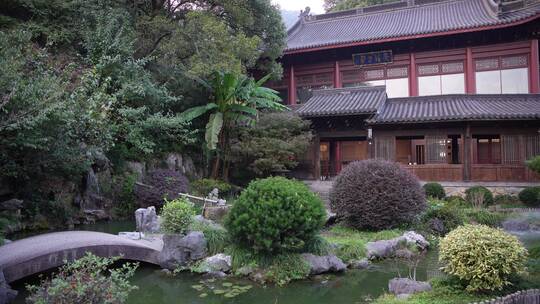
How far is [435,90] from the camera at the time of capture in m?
21.1

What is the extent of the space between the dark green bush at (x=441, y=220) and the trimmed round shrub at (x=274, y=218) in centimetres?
451

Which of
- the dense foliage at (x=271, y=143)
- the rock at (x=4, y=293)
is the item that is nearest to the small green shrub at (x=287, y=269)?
the rock at (x=4, y=293)

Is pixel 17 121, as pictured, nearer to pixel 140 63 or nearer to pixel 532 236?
pixel 140 63

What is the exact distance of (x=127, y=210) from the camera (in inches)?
570

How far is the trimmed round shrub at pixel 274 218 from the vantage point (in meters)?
7.83

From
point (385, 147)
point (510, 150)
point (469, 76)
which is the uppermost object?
point (469, 76)

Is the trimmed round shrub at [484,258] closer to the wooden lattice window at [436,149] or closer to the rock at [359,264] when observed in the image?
the rock at [359,264]

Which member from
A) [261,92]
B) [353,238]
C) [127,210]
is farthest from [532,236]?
[127,210]

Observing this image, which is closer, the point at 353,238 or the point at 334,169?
the point at 353,238

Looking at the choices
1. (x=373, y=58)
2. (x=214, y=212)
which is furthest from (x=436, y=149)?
(x=214, y=212)

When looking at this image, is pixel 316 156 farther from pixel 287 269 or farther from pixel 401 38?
pixel 287 269

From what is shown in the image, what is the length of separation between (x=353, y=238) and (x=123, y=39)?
9678mm

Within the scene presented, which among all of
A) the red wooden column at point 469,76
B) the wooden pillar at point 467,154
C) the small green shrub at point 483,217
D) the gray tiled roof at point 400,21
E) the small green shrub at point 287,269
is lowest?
the small green shrub at point 287,269

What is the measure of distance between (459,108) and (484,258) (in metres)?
13.6
